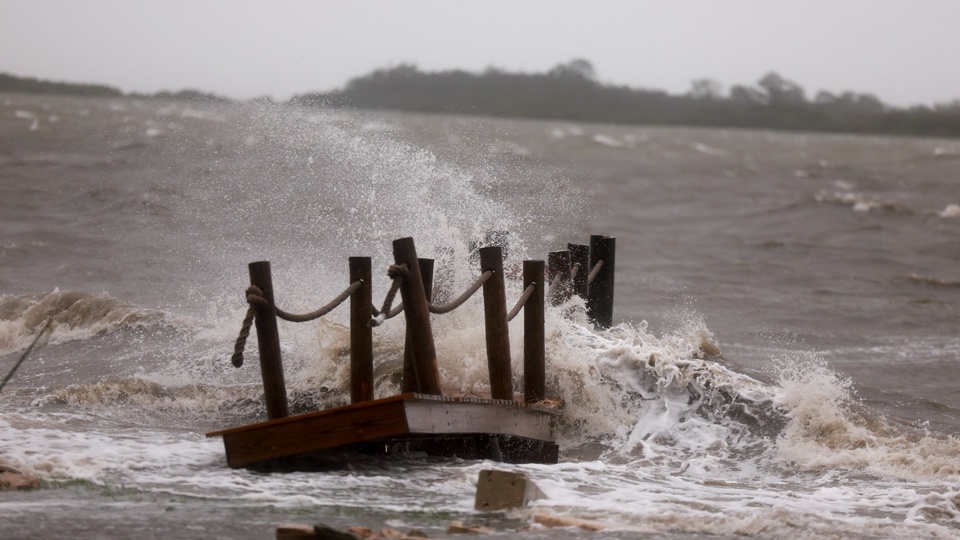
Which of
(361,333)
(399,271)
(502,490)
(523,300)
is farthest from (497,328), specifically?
(502,490)

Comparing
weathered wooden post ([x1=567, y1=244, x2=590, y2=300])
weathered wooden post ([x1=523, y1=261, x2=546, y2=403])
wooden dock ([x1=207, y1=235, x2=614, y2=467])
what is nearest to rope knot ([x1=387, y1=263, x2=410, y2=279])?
wooden dock ([x1=207, y1=235, x2=614, y2=467])

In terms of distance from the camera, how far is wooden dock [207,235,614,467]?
6.63m

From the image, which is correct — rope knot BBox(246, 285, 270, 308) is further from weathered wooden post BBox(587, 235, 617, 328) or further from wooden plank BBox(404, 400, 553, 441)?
weathered wooden post BBox(587, 235, 617, 328)

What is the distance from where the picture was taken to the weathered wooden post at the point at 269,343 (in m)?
6.72

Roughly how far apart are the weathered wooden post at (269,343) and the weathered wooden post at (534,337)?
2.20 meters

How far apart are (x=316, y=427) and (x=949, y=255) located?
23.4 meters

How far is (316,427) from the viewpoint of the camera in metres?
6.64

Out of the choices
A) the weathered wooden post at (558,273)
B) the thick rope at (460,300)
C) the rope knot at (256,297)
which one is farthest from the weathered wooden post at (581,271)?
the rope knot at (256,297)


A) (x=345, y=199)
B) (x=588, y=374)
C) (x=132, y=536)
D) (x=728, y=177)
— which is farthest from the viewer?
(x=728, y=177)

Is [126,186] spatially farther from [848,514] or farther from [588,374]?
[848,514]

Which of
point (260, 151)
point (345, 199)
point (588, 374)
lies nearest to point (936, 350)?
point (588, 374)

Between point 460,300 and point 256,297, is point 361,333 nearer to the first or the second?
point 460,300

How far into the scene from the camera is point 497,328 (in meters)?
7.91

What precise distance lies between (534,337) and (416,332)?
1.61 m
